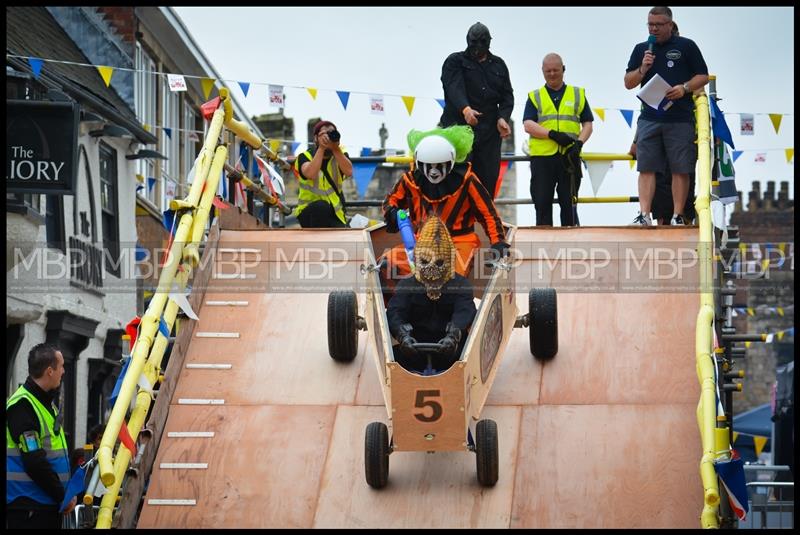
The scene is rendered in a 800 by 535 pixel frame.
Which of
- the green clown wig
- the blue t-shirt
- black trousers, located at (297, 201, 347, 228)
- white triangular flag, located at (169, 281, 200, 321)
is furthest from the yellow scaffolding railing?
the blue t-shirt

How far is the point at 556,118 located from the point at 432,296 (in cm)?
442

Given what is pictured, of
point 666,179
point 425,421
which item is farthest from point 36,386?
point 666,179

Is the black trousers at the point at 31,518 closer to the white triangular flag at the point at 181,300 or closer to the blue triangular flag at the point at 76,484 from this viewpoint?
the blue triangular flag at the point at 76,484

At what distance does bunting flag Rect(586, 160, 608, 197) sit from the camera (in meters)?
15.5

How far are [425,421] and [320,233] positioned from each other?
4098 mm

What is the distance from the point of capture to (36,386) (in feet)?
30.2

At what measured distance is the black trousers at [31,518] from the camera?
29.3ft

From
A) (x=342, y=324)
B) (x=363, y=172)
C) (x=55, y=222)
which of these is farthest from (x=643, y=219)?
(x=55, y=222)

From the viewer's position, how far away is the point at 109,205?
21672 mm

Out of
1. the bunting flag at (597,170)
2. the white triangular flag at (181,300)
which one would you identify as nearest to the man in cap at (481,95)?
the bunting flag at (597,170)

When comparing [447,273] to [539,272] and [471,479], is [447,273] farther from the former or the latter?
[539,272]

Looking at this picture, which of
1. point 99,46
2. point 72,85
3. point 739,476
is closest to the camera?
point 739,476

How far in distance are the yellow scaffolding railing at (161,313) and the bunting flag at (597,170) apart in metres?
4.44

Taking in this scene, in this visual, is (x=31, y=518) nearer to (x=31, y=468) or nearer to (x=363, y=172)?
(x=31, y=468)
